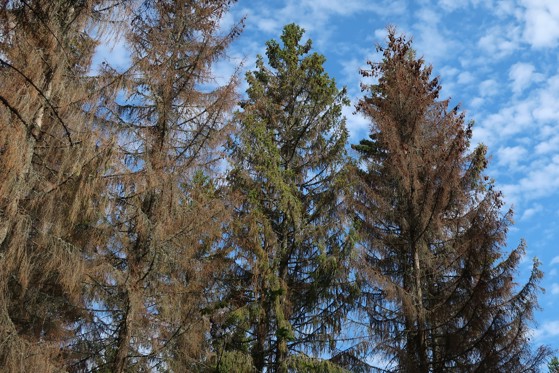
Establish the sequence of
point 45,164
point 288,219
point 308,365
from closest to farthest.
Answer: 1. point 45,164
2. point 308,365
3. point 288,219

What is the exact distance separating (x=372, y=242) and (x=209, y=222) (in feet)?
16.4

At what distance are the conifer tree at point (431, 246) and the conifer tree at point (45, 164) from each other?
19.7 ft

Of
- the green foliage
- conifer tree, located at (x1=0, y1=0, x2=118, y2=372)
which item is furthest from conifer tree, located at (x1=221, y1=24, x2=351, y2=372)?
conifer tree, located at (x1=0, y1=0, x2=118, y2=372)

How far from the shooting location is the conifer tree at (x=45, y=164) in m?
7.22

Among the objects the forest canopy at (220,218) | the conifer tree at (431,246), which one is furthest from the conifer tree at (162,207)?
the conifer tree at (431,246)

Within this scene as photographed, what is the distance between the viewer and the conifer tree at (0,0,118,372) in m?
7.22

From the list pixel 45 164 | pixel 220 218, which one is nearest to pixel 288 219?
pixel 220 218

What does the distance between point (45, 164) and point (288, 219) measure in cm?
581

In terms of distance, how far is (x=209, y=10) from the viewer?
11.5 meters

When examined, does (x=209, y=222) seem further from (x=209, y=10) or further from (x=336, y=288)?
(x=209, y=10)

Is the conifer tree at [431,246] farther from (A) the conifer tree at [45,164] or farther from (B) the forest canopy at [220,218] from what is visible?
(A) the conifer tree at [45,164]

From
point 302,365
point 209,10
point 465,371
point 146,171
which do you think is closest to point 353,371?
point 302,365

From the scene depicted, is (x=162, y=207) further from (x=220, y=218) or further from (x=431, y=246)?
(x=431, y=246)

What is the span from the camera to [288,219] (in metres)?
12.7
